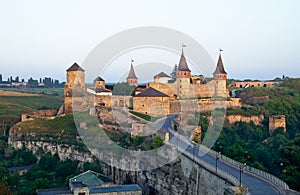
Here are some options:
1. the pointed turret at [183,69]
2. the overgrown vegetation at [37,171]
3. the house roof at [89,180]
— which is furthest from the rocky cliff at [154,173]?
the pointed turret at [183,69]

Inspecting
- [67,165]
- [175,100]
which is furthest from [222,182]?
[175,100]

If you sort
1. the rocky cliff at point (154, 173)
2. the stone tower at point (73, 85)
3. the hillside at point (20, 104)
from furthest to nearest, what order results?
the hillside at point (20, 104) < the stone tower at point (73, 85) < the rocky cliff at point (154, 173)

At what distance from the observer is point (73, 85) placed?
204 ft

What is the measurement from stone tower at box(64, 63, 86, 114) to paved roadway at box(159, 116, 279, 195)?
17624 mm

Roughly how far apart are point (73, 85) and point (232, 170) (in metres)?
34.5

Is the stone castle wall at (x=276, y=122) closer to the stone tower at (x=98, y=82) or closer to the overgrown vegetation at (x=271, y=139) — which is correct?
the overgrown vegetation at (x=271, y=139)

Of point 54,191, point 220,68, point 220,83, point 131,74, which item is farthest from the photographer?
point 131,74

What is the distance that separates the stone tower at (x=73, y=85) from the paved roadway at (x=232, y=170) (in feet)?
57.8

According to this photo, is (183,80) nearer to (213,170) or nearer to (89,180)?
(89,180)

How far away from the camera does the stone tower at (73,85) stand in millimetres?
60969

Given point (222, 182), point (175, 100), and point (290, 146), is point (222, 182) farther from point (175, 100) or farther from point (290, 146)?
point (175, 100)

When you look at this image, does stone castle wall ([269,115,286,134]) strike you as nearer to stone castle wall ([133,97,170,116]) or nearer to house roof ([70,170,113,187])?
stone castle wall ([133,97,170,116])

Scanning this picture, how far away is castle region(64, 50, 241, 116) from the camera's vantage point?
5894 centimetres

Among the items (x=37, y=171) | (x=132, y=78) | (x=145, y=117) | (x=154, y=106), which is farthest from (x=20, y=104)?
(x=37, y=171)
